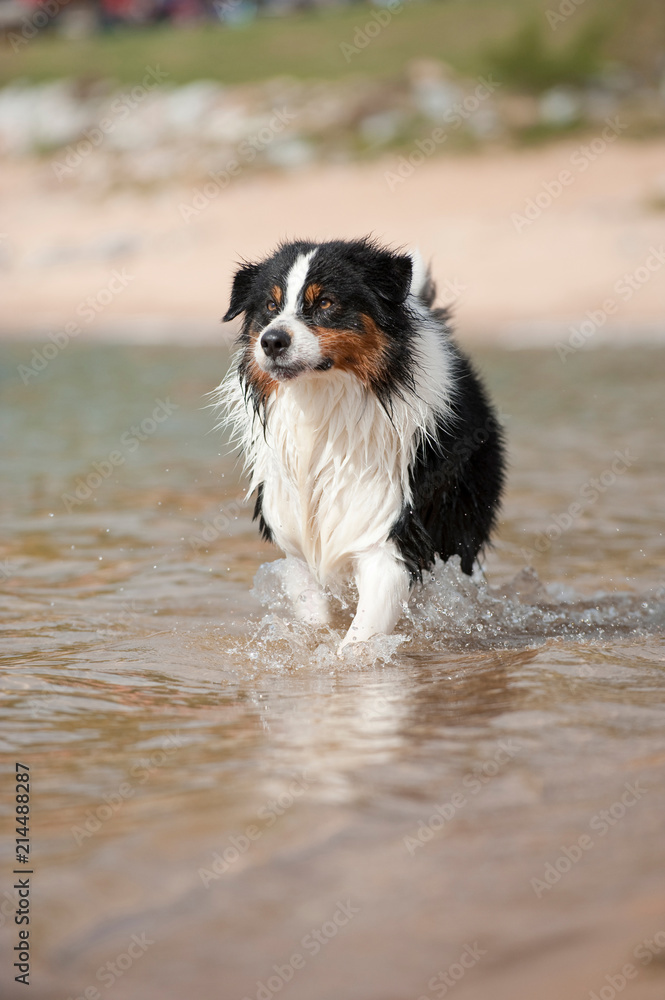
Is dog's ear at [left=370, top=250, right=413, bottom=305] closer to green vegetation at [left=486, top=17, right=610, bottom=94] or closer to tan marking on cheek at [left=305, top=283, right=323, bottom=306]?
tan marking on cheek at [left=305, top=283, right=323, bottom=306]

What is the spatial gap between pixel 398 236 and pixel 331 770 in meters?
17.3

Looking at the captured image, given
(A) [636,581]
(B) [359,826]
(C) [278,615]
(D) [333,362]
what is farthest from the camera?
(A) [636,581]

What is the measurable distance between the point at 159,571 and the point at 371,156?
1892cm

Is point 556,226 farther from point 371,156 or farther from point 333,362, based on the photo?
point 333,362

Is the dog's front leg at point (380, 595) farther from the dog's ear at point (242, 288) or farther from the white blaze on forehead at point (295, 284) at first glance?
the dog's ear at point (242, 288)

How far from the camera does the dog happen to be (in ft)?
12.9

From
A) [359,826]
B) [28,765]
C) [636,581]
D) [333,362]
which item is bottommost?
A: [636,581]

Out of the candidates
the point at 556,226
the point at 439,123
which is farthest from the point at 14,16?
the point at 556,226

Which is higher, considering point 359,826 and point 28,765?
point 359,826

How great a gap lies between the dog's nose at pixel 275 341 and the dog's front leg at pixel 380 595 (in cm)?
80

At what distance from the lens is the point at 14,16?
1367 inches

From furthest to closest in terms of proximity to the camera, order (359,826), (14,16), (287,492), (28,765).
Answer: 1. (14,16)
2. (287,492)
3. (28,765)
4. (359,826)

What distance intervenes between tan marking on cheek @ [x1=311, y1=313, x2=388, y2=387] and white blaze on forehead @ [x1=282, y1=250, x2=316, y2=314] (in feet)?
0.37

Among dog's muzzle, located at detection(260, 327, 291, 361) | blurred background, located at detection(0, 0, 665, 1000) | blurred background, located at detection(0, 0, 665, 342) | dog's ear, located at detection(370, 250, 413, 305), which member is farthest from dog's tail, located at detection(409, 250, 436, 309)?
blurred background, located at detection(0, 0, 665, 342)
